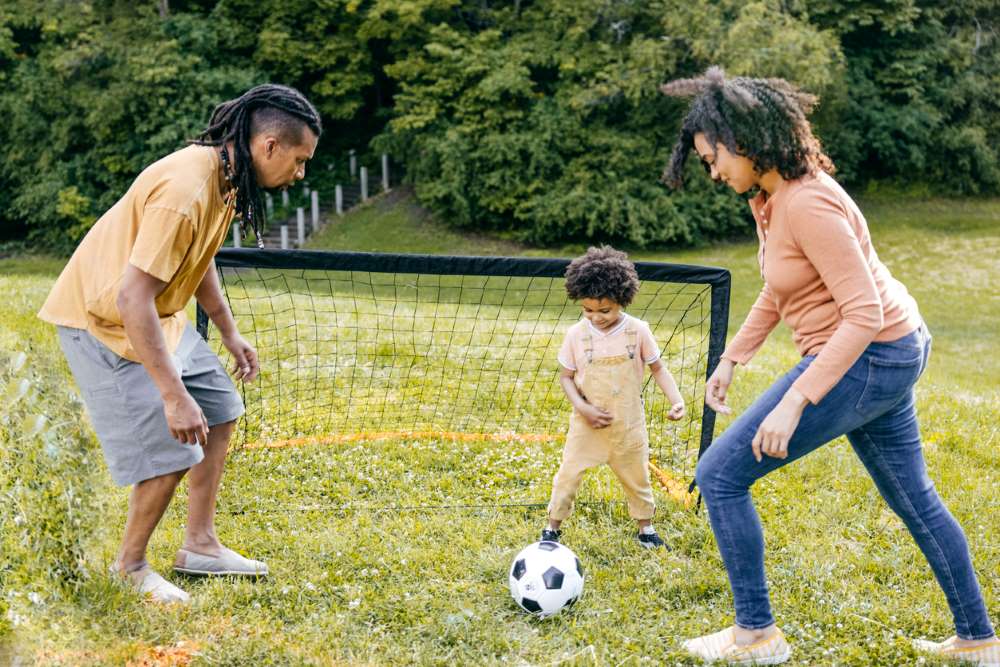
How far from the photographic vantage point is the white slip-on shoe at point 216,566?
13.0 ft

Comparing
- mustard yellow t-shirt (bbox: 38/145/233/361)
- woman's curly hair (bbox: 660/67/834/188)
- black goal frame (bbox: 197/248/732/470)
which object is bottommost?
black goal frame (bbox: 197/248/732/470)

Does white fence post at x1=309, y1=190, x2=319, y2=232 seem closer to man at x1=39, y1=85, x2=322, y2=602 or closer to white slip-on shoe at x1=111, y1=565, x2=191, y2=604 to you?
man at x1=39, y1=85, x2=322, y2=602

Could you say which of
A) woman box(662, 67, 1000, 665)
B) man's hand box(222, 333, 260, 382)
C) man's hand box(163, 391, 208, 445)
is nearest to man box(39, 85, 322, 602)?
man's hand box(163, 391, 208, 445)

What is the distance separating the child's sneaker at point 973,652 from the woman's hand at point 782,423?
3.89 feet

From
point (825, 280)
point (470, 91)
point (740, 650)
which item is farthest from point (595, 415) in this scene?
point (470, 91)

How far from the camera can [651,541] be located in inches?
175

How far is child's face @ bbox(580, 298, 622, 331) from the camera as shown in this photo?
4.05 meters

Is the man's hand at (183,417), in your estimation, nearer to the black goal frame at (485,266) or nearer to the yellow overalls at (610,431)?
the black goal frame at (485,266)

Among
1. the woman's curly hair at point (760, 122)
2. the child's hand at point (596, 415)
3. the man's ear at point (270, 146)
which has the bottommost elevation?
the child's hand at point (596, 415)

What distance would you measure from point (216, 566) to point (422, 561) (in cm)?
92

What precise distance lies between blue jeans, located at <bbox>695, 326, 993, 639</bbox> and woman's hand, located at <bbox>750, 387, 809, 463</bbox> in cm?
7

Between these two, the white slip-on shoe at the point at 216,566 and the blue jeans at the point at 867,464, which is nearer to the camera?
the blue jeans at the point at 867,464

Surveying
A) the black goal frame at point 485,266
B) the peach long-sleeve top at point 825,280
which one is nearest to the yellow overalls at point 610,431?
the black goal frame at point 485,266

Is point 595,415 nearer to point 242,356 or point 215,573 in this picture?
point 242,356
